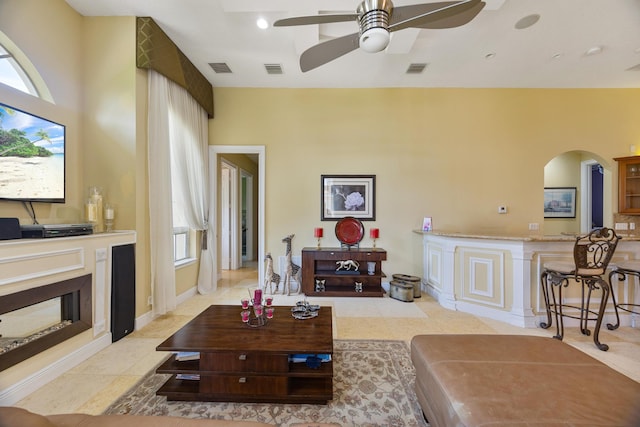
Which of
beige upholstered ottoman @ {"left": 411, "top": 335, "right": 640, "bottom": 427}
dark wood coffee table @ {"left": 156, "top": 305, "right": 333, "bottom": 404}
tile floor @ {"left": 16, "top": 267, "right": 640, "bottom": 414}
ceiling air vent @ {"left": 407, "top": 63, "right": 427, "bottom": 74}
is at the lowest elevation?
tile floor @ {"left": 16, "top": 267, "right": 640, "bottom": 414}

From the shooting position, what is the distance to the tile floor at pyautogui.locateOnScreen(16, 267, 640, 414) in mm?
1762

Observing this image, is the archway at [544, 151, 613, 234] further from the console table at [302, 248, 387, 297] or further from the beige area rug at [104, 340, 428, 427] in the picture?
the beige area rug at [104, 340, 428, 427]

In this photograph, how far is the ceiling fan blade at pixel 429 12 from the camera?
61.4 inches

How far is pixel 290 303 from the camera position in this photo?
357 cm

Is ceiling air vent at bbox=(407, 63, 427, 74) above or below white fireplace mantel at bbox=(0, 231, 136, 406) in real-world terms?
above

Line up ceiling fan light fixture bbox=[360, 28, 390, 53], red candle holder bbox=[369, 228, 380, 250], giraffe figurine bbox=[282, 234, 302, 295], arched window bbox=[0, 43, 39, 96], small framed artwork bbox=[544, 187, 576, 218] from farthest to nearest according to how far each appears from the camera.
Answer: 1. small framed artwork bbox=[544, 187, 576, 218]
2. red candle holder bbox=[369, 228, 380, 250]
3. giraffe figurine bbox=[282, 234, 302, 295]
4. arched window bbox=[0, 43, 39, 96]
5. ceiling fan light fixture bbox=[360, 28, 390, 53]

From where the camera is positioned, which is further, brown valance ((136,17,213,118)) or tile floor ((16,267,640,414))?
brown valance ((136,17,213,118))

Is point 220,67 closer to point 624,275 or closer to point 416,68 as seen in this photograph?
point 416,68

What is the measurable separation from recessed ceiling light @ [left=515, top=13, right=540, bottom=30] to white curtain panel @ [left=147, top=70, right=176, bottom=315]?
13.4ft

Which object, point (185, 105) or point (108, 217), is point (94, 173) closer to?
point (108, 217)

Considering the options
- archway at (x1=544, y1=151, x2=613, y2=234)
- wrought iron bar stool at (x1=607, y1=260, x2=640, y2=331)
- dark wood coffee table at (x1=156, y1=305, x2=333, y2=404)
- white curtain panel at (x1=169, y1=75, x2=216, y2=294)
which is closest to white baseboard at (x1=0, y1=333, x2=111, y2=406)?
dark wood coffee table at (x1=156, y1=305, x2=333, y2=404)

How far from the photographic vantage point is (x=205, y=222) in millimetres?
4020

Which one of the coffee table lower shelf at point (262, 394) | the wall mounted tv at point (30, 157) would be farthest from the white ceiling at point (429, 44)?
the coffee table lower shelf at point (262, 394)

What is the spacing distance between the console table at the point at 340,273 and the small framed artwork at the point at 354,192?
0.66 metres
